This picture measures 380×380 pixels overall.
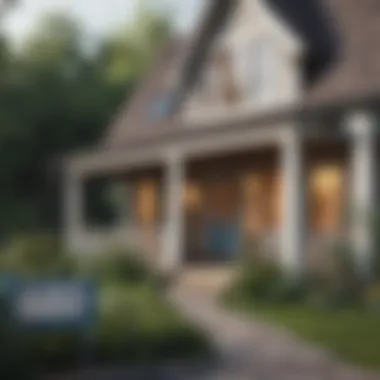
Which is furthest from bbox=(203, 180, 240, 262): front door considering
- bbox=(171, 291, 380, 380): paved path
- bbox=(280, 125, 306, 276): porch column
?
bbox=(280, 125, 306, 276): porch column

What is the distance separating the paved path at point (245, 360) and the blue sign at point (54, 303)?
0.14 metres

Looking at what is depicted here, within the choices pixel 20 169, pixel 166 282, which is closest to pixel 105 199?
pixel 20 169

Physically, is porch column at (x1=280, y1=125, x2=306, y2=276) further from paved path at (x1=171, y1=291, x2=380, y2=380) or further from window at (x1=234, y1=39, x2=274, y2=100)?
paved path at (x1=171, y1=291, x2=380, y2=380)

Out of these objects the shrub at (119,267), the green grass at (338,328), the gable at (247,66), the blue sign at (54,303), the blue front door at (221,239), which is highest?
the gable at (247,66)

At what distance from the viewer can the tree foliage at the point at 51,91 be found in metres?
1.69

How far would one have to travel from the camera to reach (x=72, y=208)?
207 centimetres

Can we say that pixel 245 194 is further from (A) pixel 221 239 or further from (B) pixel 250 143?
(B) pixel 250 143

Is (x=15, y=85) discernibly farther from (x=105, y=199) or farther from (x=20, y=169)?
(x=105, y=199)

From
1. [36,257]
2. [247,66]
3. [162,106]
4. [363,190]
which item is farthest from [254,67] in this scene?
[36,257]

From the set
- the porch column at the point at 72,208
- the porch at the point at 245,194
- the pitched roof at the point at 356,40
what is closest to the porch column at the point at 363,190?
the porch at the point at 245,194

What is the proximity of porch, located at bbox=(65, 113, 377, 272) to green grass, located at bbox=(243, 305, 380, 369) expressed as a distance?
22cm

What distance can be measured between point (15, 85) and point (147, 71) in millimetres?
225

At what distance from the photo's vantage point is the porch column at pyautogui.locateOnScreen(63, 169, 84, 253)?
198 centimetres

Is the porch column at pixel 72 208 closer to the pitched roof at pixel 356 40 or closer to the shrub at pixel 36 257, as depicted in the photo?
the shrub at pixel 36 257
